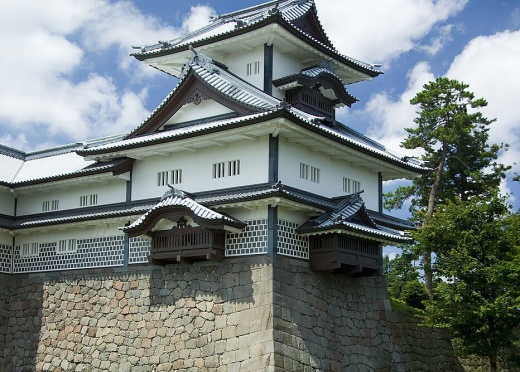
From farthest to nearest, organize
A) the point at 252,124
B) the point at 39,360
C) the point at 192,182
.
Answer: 1. the point at 39,360
2. the point at 192,182
3. the point at 252,124

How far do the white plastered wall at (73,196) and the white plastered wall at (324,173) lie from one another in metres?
5.80

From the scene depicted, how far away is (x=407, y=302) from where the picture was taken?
2697cm

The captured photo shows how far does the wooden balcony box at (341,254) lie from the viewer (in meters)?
19.0

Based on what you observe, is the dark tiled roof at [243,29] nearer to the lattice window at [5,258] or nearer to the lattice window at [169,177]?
the lattice window at [169,177]

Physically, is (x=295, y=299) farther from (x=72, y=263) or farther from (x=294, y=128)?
(x=72, y=263)

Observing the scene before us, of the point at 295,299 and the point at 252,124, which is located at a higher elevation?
the point at 252,124

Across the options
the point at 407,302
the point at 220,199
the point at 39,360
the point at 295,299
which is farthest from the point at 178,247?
the point at 407,302

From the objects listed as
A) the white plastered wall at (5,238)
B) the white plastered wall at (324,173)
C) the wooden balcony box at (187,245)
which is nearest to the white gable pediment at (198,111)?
the white plastered wall at (324,173)

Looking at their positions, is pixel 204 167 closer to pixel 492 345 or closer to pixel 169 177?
pixel 169 177

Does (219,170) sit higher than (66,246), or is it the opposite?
(219,170)

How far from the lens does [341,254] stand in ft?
63.0

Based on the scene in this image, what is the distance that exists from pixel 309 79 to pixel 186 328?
833 cm

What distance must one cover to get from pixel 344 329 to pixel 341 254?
7.81ft

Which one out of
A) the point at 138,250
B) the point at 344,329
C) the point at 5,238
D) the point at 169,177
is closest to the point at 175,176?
the point at 169,177
